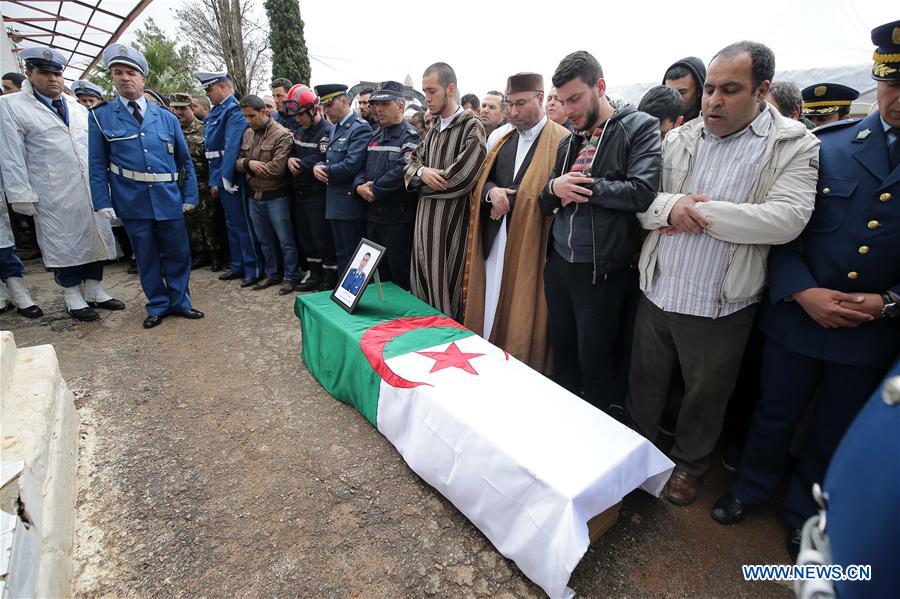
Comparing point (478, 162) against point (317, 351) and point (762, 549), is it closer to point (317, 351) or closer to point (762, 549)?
point (317, 351)

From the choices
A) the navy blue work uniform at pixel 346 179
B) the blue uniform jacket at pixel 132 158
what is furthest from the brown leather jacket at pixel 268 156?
the blue uniform jacket at pixel 132 158

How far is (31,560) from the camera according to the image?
136 centimetres

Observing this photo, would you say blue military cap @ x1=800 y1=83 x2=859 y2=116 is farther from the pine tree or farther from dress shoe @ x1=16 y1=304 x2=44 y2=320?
the pine tree

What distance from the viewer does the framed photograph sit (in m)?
2.82

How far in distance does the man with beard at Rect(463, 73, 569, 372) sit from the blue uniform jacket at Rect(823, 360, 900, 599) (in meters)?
1.96

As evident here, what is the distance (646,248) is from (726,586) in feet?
4.47

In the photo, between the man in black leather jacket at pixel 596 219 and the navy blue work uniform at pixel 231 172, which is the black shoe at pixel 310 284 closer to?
the navy blue work uniform at pixel 231 172

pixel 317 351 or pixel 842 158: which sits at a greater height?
pixel 842 158

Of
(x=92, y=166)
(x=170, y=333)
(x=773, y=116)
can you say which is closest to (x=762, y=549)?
(x=773, y=116)

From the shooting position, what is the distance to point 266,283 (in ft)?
15.9

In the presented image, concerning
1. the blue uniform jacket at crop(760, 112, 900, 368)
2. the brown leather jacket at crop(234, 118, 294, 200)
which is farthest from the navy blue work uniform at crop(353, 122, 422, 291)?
the blue uniform jacket at crop(760, 112, 900, 368)

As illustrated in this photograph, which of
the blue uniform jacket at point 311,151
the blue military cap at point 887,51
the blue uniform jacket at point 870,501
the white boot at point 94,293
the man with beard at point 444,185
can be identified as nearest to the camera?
the blue uniform jacket at point 870,501

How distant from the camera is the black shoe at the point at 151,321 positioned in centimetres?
379

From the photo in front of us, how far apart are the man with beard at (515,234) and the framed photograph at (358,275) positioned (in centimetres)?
62
